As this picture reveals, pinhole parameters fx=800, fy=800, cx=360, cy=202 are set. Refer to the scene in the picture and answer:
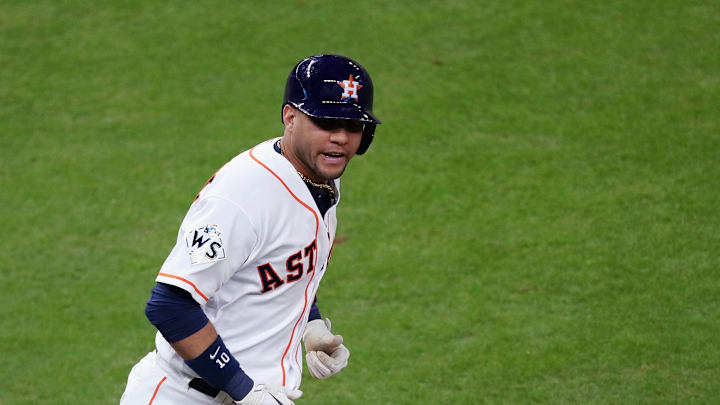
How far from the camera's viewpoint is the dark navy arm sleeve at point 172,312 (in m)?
2.25

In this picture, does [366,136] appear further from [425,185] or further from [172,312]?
[425,185]

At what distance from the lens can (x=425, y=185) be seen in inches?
258

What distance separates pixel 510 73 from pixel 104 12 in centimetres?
497

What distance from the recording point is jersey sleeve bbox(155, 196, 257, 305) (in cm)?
225

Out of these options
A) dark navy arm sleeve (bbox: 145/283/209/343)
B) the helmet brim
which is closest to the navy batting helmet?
the helmet brim

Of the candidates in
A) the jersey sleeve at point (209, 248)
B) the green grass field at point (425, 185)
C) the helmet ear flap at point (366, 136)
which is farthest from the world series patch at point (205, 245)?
the green grass field at point (425, 185)

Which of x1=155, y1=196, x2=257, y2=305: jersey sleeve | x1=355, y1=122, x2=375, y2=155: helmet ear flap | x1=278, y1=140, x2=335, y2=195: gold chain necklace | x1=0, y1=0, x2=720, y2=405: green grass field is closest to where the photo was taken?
x1=155, y1=196, x2=257, y2=305: jersey sleeve

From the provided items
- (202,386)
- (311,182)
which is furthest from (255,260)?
(202,386)

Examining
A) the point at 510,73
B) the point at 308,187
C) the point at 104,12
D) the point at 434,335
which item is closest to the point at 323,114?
the point at 308,187

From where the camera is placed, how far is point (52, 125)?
7.72 m

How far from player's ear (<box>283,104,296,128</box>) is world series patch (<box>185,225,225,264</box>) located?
0.46 m

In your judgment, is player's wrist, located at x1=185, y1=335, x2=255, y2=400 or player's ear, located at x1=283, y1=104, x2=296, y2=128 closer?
player's wrist, located at x1=185, y1=335, x2=255, y2=400

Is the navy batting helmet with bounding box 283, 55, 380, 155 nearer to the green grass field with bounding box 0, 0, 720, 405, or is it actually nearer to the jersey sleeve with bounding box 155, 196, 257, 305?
the jersey sleeve with bounding box 155, 196, 257, 305

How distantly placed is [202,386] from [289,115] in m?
0.90
